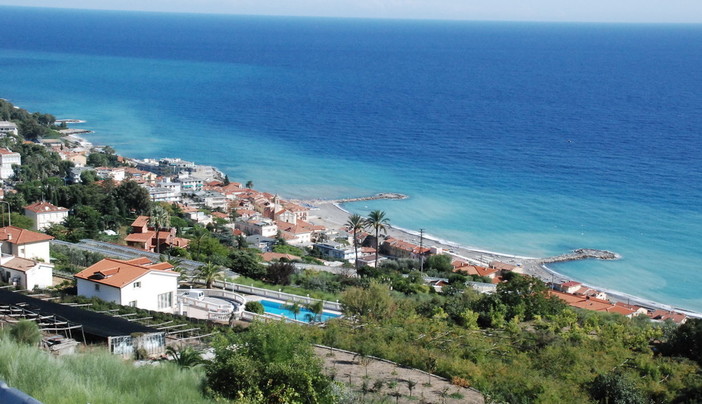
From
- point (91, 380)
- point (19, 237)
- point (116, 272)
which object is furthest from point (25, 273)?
point (91, 380)

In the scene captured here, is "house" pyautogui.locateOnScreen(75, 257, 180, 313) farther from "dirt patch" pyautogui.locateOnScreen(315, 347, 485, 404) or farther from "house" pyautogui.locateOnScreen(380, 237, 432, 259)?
"house" pyautogui.locateOnScreen(380, 237, 432, 259)

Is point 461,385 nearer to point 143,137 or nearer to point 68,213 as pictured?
point 68,213

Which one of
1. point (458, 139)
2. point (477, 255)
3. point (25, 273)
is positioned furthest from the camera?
point (458, 139)

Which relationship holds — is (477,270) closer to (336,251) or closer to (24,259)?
(336,251)

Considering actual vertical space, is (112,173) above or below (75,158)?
below

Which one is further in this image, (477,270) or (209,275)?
(477,270)

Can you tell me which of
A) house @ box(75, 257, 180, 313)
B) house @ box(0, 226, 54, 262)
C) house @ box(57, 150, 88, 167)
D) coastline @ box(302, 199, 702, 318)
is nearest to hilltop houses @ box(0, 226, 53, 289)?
house @ box(0, 226, 54, 262)

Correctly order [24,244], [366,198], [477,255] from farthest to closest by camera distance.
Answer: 1. [366,198]
2. [477,255]
3. [24,244]
